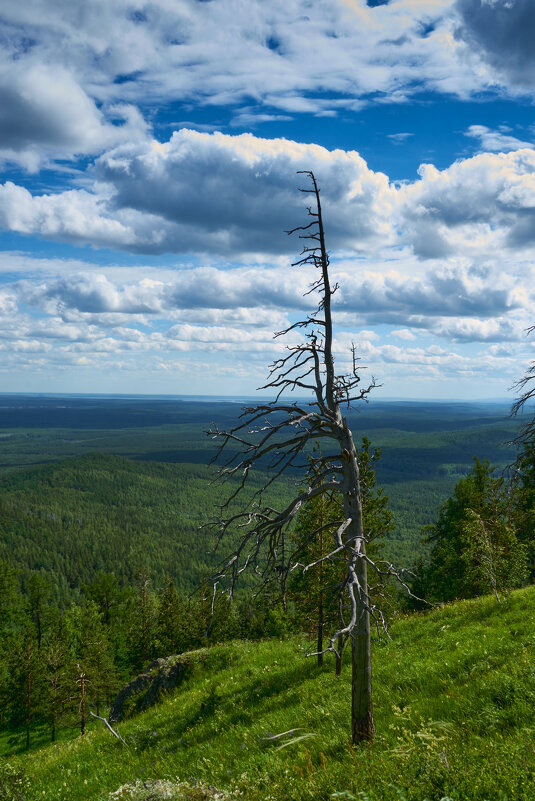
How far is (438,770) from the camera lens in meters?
5.60

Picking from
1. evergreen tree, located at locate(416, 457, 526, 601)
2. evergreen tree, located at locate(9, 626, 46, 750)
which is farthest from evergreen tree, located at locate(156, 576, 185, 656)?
evergreen tree, located at locate(416, 457, 526, 601)

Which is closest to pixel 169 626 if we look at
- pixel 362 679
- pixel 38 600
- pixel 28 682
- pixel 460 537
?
pixel 28 682

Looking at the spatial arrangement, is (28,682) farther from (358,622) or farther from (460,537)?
(358,622)

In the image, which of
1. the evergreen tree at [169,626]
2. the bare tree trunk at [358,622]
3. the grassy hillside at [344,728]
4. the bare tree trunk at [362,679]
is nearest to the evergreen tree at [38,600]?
the evergreen tree at [169,626]

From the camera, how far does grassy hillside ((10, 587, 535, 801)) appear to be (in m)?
5.95

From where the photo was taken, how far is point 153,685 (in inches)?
789

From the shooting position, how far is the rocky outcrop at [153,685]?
63.9ft

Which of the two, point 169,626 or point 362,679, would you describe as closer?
point 362,679

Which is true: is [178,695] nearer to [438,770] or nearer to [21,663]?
[438,770]

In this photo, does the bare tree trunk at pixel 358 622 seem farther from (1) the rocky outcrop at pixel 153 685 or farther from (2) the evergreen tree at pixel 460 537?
(2) the evergreen tree at pixel 460 537

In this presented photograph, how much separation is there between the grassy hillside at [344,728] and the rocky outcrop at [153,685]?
2.15ft

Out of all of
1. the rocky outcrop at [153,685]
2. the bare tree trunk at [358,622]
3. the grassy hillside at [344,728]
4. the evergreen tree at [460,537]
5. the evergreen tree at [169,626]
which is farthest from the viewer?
the evergreen tree at [169,626]

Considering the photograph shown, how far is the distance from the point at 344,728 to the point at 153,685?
13.5m

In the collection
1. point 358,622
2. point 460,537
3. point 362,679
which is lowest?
point 460,537
